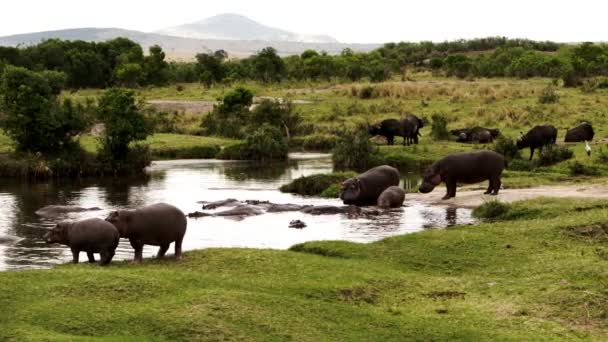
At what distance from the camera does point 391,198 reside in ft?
80.8

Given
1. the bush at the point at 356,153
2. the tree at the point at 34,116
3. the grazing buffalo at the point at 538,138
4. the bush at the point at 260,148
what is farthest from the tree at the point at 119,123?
the grazing buffalo at the point at 538,138

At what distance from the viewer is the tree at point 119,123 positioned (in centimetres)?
3462

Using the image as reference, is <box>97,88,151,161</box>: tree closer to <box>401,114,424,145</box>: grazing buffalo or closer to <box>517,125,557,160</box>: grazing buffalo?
<box>401,114,424,145</box>: grazing buffalo

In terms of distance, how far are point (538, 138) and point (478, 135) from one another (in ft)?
17.6

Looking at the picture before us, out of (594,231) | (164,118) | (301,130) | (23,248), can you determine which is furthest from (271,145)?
(594,231)

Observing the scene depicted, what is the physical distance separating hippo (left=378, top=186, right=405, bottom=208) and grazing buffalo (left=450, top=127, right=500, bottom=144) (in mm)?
15042

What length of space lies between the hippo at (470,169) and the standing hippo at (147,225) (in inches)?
436

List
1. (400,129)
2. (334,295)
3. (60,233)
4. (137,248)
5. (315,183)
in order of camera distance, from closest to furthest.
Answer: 1. (334,295)
2. (137,248)
3. (60,233)
4. (315,183)
5. (400,129)

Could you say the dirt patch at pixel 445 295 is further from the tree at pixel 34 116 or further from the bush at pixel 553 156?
the tree at pixel 34 116

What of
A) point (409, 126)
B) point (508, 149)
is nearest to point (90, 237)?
point (508, 149)

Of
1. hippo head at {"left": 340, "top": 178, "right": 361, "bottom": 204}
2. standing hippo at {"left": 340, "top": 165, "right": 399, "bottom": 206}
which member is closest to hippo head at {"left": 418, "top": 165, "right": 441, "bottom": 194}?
standing hippo at {"left": 340, "top": 165, "right": 399, "bottom": 206}

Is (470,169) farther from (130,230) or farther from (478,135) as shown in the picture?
(478,135)

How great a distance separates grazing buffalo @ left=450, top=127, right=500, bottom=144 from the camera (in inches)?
1533

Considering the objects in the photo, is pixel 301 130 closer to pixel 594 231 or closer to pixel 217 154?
pixel 217 154
